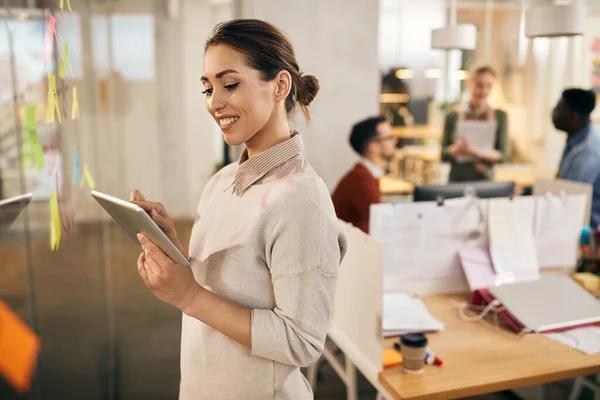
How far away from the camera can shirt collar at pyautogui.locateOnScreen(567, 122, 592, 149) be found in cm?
289

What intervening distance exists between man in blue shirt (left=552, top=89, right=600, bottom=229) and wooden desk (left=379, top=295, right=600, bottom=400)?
4.32 ft

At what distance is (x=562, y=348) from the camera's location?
63.2 inches

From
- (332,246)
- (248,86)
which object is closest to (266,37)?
(248,86)

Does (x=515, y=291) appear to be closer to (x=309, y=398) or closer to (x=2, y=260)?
(x=309, y=398)

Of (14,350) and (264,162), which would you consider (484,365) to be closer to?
(264,162)

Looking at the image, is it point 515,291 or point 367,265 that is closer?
point 367,265

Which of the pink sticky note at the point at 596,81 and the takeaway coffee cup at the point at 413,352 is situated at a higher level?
the pink sticky note at the point at 596,81

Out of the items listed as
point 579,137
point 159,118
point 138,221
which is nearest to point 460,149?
point 579,137

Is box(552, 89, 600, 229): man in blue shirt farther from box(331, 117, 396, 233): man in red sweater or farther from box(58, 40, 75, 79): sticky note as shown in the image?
box(58, 40, 75, 79): sticky note

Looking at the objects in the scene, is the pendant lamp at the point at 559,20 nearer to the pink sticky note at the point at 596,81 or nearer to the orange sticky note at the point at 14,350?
the orange sticky note at the point at 14,350

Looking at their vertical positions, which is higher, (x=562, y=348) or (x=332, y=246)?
(x=332, y=246)

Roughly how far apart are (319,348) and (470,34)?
2638mm

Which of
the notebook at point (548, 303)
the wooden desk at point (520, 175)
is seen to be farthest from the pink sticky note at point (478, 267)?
the wooden desk at point (520, 175)

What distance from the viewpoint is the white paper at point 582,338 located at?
160 cm
